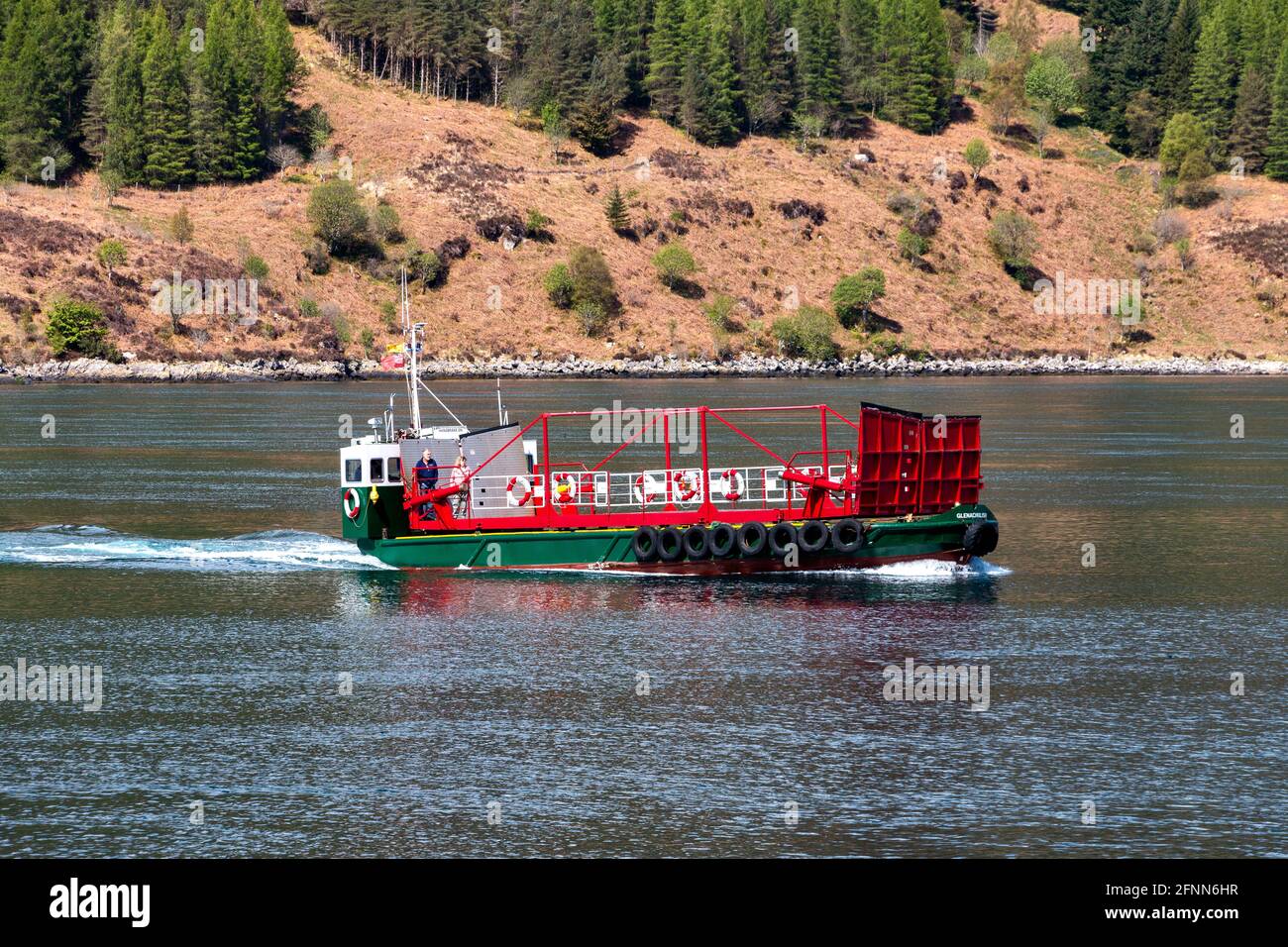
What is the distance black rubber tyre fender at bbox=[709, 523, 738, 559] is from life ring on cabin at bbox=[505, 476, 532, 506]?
626 centimetres

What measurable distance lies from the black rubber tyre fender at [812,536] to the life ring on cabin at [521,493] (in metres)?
8.71

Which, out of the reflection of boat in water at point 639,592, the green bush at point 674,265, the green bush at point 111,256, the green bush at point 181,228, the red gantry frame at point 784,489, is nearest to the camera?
the reflection of boat in water at point 639,592

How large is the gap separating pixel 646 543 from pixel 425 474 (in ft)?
24.3

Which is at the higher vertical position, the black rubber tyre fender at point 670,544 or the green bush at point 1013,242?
the green bush at point 1013,242

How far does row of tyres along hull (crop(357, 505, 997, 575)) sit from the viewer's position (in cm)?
4566

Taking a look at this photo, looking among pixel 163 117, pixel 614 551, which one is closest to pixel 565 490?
pixel 614 551

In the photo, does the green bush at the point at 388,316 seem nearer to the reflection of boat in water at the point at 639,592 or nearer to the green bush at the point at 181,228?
the green bush at the point at 181,228

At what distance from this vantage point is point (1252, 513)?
198 feet

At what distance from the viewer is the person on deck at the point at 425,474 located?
156 feet

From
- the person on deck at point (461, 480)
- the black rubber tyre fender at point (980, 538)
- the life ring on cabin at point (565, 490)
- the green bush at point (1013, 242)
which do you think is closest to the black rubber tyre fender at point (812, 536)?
the black rubber tyre fender at point (980, 538)

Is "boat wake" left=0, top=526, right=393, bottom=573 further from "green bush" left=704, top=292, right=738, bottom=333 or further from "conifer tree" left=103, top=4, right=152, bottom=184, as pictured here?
"conifer tree" left=103, top=4, right=152, bottom=184

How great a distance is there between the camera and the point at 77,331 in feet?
485
